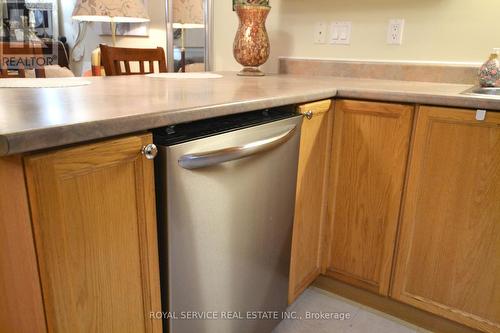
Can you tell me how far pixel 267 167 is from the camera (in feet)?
3.45

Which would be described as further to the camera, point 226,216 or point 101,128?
point 226,216

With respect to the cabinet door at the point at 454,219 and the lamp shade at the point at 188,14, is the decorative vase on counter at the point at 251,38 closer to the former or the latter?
the lamp shade at the point at 188,14

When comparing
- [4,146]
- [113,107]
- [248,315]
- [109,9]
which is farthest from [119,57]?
[4,146]

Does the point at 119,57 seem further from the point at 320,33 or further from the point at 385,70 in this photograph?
the point at 385,70

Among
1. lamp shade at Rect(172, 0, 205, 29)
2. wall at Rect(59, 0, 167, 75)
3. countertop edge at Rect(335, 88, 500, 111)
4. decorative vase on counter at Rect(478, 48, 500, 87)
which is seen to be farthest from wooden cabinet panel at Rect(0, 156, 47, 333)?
wall at Rect(59, 0, 167, 75)

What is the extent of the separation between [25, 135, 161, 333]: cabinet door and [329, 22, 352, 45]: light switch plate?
1484mm

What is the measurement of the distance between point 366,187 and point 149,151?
934mm

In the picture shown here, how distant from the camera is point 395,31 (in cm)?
175

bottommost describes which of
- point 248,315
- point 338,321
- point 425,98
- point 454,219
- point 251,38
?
point 338,321

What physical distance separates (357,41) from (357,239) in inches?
39.0

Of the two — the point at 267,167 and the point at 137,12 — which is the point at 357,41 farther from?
the point at 137,12

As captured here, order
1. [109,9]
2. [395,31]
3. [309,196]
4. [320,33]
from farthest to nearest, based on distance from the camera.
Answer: [109,9], [320,33], [395,31], [309,196]

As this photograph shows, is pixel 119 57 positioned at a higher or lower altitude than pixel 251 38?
lower

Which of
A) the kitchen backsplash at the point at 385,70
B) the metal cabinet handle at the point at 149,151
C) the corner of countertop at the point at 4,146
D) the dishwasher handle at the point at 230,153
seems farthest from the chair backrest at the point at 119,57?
the corner of countertop at the point at 4,146
